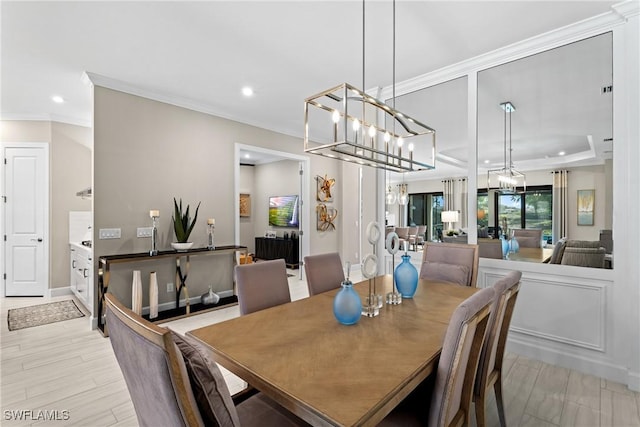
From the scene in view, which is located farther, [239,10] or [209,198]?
[209,198]

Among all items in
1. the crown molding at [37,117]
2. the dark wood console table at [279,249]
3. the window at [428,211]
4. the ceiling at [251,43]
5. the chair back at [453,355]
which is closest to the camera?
the chair back at [453,355]

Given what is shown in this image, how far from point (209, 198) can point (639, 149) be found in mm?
4425

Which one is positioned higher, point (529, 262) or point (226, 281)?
point (529, 262)

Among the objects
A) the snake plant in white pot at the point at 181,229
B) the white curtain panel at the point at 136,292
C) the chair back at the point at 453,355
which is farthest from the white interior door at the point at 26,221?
the chair back at the point at 453,355

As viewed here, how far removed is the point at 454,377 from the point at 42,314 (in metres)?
4.82

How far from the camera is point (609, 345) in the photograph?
94.6 inches

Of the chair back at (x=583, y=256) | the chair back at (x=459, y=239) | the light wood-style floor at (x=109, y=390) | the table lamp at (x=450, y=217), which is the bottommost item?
the light wood-style floor at (x=109, y=390)

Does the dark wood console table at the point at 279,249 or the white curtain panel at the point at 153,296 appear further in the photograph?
the dark wood console table at the point at 279,249

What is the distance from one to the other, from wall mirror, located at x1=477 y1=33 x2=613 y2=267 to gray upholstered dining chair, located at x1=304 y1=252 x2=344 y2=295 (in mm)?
1617

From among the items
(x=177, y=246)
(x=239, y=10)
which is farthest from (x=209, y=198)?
(x=239, y=10)

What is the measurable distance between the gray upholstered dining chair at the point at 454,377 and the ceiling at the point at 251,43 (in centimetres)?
218

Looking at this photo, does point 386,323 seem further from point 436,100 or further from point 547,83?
point 436,100

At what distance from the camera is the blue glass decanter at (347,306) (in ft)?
5.16

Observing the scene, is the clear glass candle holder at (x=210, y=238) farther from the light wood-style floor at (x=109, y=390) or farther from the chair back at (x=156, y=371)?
the chair back at (x=156, y=371)
